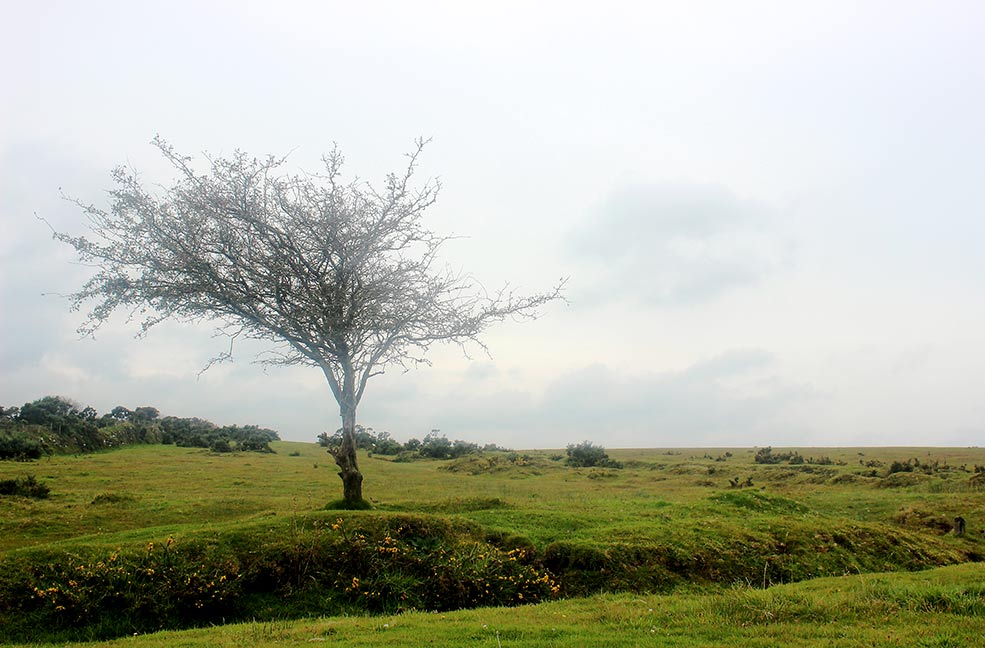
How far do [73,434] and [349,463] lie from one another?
4854 cm

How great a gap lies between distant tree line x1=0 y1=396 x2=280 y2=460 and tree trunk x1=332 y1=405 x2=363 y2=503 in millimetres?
37195

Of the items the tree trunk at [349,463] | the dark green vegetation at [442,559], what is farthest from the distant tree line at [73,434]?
the tree trunk at [349,463]

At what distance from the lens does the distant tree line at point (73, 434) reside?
4724cm

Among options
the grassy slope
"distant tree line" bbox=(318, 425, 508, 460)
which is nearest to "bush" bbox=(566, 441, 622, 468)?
"distant tree line" bbox=(318, 425, 508, 460)

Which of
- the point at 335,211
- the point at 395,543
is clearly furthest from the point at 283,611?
the point at 335,211

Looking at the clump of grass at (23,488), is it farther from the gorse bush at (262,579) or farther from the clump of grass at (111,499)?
the gorse bush at (262,579)

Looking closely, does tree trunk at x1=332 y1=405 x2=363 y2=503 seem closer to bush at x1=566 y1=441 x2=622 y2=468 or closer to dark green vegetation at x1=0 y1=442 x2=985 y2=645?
dark green vegetation at x1=0 y1=442 x2=985 y2=645

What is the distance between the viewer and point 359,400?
73.0 ft

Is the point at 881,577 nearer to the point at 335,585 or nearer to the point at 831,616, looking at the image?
the point at 831,616

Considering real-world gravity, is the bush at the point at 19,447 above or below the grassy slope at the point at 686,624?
above

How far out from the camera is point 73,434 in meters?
56.0

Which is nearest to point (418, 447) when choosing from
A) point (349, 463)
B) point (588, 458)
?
point (588, 458)

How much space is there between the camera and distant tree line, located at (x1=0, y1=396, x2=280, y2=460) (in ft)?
155

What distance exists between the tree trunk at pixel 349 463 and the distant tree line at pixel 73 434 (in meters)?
37.2
